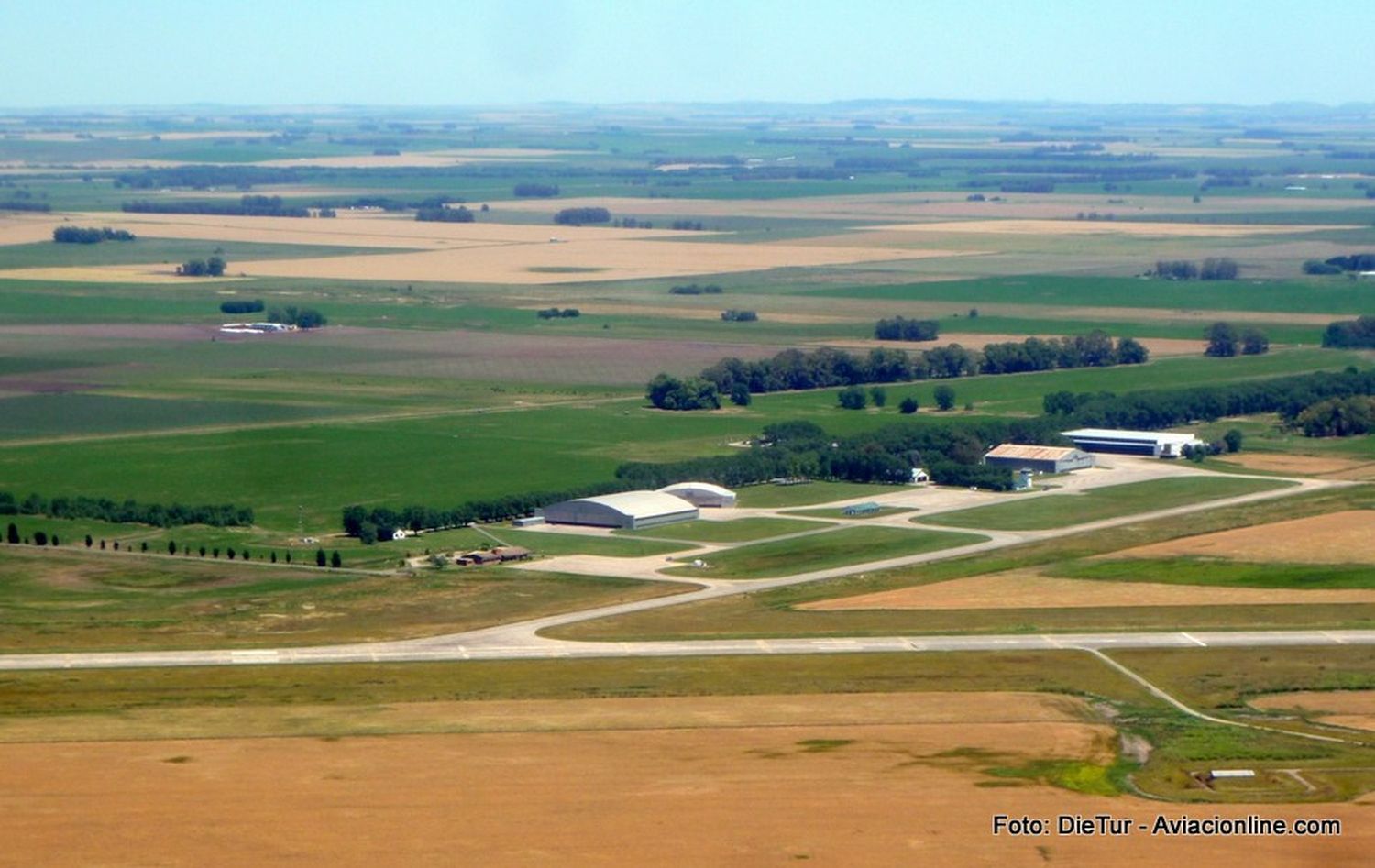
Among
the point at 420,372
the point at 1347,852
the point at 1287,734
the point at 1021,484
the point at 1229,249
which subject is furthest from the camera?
the point at 1229,249

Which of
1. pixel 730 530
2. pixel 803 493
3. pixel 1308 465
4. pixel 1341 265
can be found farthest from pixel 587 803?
pixel 1341 265

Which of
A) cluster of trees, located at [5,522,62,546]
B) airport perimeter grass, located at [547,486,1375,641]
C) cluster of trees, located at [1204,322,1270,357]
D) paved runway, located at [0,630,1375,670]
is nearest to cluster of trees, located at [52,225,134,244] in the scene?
cluster of trees, located at [1204,322,1270,357]

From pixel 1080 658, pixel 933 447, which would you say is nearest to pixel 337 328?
pixel 933 447

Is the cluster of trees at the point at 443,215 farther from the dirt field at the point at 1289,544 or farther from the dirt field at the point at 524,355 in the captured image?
the dirt field at the point at 1289,544

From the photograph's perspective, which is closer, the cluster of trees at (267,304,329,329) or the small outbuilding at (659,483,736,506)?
the small outbuilding at (659,483,736,506)

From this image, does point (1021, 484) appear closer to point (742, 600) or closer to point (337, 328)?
point (742, 600)

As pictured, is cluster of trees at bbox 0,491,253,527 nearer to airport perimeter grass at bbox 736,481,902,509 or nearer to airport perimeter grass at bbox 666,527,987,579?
airport perimeter grass at bbox 666,527,987,579
